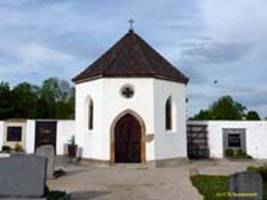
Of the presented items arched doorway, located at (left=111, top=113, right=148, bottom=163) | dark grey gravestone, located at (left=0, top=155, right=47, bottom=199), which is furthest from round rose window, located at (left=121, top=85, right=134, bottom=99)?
dark grey gravestone, located at (left=0, top=155, right=47, bottom=199)

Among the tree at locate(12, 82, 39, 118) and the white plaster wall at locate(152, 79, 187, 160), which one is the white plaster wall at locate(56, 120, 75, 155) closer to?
the white plaster wall at locate(152, 79, 187, 160)

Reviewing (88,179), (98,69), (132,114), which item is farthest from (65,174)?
(98,69)

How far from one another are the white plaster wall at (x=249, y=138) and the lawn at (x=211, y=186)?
13919 millimetres

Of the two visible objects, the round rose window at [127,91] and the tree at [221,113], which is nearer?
the round rose window at [127,91]

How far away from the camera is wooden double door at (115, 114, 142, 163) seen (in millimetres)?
25281

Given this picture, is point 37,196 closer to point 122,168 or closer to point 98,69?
point 122,168

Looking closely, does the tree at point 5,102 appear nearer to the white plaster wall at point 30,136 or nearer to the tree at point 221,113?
the white plaster wall at point 30,136

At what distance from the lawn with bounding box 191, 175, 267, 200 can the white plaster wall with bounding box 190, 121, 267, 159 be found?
45.7ft

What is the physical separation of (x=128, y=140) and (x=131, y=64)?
14.6 ft

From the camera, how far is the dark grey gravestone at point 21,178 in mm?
12188

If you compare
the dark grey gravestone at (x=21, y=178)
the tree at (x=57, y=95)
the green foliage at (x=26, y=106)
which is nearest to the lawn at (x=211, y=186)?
the dark grey gravestone at (x=21, y=178)

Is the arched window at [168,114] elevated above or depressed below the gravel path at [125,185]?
above

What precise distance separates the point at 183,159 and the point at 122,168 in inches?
181

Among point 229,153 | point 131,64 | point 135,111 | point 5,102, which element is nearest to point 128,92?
point 135,111
